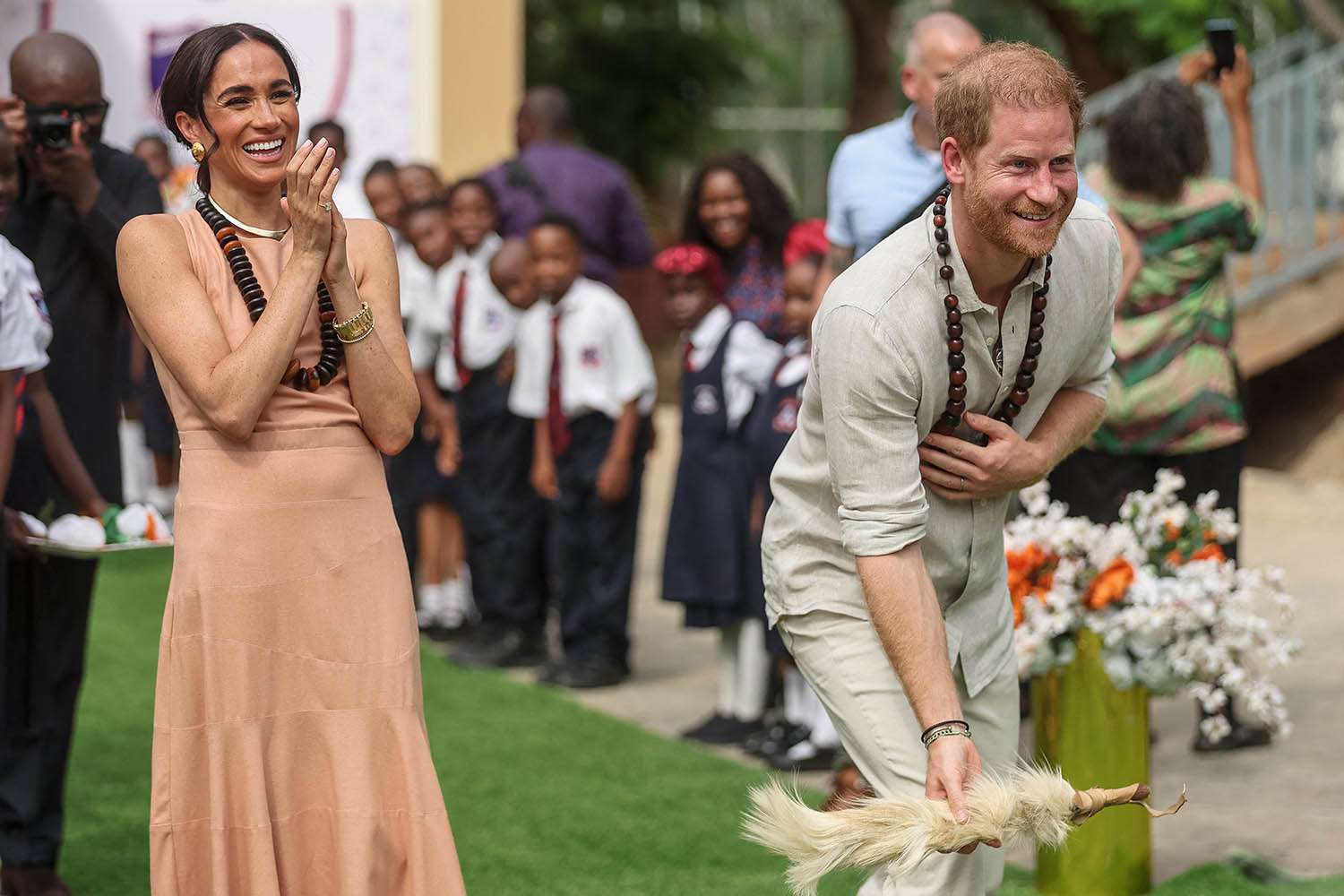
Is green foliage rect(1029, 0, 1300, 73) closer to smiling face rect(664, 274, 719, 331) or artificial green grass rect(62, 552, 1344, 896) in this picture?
smiling face rect(664, 274, 719, 331)

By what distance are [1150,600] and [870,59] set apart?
1654 centimetres

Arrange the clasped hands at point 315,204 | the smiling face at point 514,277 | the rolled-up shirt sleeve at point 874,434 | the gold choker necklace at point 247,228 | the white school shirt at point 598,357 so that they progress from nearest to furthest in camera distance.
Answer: the rolled-up shirt sleeve at point 874,434 < the clasped hands at point 315,204 < the gold choker necklace at point 247,228 < the white school shirt at point 598,357 < the smiling face at point 514,277

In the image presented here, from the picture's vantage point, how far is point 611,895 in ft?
17.1

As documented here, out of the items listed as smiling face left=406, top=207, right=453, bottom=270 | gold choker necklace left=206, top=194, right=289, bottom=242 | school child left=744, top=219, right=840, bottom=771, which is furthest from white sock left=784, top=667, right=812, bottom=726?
gold choker necklace left=206, top=194, right=289, bottom=242

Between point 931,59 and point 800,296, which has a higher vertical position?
point 931,59

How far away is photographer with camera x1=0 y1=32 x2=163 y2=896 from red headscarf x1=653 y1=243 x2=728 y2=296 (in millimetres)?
2718

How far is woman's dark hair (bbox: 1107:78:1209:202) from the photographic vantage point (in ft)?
20.5

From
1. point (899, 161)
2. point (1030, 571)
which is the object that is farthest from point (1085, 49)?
point (1030, 571)

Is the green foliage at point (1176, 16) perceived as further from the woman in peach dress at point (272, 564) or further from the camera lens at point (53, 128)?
the woman in peach dress at point (272, 564)

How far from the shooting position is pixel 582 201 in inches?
376

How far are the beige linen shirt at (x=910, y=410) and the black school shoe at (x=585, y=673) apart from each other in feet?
14.7

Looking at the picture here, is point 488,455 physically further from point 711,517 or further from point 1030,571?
point 1030,571

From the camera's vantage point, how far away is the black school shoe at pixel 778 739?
265 inches

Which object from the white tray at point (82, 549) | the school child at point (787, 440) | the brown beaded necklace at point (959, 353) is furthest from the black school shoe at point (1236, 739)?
the white tray at point (82, 549)
